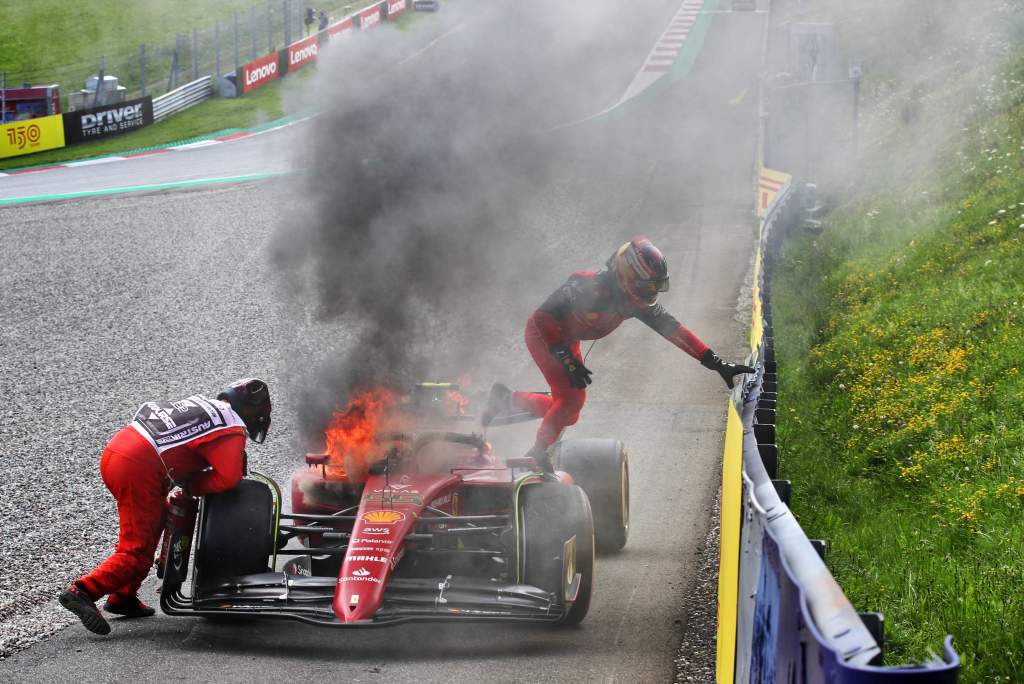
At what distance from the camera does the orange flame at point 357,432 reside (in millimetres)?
7766

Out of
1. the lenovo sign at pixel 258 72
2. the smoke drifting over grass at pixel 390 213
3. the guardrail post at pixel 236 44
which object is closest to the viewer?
the smoke drifting over grass at pixel 390 213

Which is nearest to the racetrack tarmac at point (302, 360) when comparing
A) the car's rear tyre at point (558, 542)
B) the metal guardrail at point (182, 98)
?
the car's rear tyre at point (558, 542)

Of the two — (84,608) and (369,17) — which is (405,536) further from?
(369,17)

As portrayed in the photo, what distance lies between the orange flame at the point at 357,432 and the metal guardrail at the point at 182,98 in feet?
93.2

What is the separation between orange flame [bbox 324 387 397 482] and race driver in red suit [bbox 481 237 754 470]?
2.94 feet

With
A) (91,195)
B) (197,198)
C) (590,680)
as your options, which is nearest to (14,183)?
(91,195)

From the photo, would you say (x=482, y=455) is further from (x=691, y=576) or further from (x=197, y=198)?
(x=197, y=198)

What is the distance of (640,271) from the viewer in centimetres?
855

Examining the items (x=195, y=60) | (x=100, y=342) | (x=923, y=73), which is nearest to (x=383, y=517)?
(x=100, y=342)

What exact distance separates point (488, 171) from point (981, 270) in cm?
548

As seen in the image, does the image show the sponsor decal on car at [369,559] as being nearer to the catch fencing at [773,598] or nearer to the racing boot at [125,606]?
the racing boot at [125,606]

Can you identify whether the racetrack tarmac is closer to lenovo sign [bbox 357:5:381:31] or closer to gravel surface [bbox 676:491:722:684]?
gravel surface [bbox 676:491:722:684]

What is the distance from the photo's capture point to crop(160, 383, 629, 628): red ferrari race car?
6.55 m

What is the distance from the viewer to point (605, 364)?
47.7 ft
